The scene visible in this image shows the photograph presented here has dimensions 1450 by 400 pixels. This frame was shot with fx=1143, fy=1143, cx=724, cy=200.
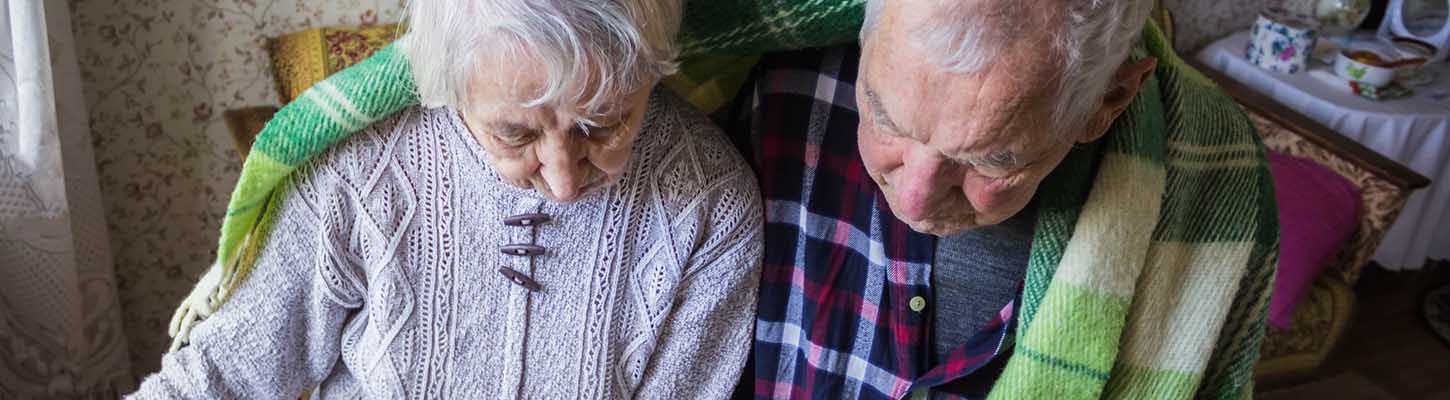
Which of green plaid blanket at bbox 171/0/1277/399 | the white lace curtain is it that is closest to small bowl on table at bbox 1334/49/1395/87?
green plaid blanket at bbox 171/0/1277/399

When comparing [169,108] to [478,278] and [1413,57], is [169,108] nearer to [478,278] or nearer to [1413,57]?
[478,278]

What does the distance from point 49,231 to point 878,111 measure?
4.22 ft

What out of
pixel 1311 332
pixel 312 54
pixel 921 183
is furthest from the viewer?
pixel 1311 332

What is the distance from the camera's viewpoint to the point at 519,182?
107 centimetres

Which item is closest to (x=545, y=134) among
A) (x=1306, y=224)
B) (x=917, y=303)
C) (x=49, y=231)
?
(x=917, y=303)

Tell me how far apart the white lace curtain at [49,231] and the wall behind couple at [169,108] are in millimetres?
149

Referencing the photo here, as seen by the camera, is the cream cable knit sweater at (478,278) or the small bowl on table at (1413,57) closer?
the cream cable knit sweater at (478,278)

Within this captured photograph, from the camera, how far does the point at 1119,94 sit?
1.00 meters

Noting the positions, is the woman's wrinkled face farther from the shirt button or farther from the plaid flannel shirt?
the shirt button

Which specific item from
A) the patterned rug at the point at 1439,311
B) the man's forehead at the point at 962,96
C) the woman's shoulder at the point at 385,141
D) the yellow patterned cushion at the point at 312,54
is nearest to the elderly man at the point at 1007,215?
the man's forehead at the point at 962,96

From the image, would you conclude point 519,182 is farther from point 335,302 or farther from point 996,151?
point 996,151

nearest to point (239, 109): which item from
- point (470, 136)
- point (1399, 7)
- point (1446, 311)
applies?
point (470, 136)

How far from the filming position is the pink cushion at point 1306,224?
7.38 ft

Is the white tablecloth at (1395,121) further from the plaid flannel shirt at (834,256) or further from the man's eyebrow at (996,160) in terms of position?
the man's eyebrow at (996,160)
